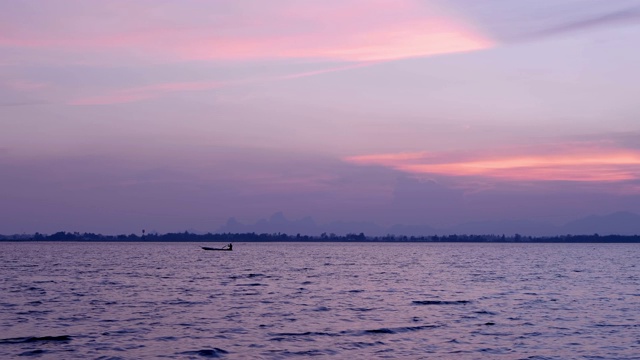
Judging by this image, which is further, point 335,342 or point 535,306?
point 535,306

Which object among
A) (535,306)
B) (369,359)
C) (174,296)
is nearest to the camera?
(369,359)

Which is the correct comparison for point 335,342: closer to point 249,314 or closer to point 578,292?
point 249,314

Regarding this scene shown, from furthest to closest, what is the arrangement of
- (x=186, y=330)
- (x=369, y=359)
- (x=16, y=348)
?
(x=186, y=330) < (x=16, y=348) < (x=369, y=359)

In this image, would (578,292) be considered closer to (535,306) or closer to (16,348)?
(535,306)

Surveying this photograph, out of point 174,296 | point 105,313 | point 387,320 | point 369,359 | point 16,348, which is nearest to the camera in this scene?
point 369,359

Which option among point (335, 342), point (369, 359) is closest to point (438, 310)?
point (335, 342)

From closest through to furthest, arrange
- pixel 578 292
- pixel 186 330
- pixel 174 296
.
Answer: pixel 186 330, pixel 174 296, pixel 578 292

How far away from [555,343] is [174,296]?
38566 mm

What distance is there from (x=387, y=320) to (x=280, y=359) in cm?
1593

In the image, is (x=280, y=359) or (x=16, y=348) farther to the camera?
(x=16, y=348)

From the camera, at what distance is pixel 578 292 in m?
75.9

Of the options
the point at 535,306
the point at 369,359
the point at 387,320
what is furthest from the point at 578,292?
the point at 369,359

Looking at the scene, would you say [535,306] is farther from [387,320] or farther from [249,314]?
[249,314]

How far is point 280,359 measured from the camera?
36.4 metres
